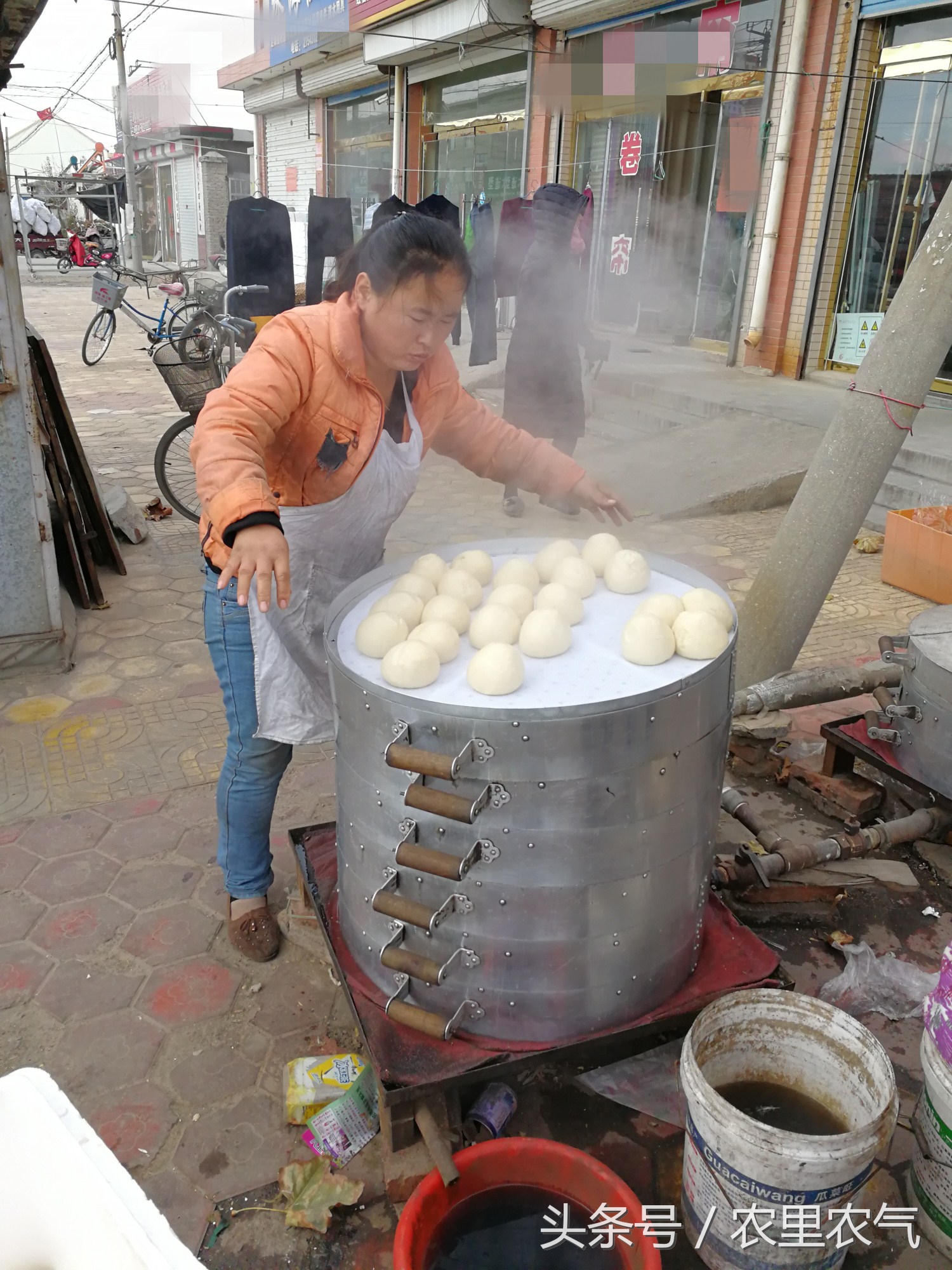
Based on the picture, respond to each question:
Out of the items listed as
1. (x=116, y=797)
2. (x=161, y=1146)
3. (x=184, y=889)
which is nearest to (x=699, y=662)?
(x=161, y=1146)

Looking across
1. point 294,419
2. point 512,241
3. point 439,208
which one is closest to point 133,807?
point 294,419

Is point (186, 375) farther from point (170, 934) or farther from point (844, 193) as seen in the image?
point (844, 193)

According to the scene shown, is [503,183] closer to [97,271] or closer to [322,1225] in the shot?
[97,271]

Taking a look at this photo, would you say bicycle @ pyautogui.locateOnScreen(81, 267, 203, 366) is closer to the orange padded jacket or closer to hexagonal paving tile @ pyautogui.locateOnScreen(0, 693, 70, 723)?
hexagonal paving tile @ pyautogui.locateOnScreen(0, 693, 70, 723)

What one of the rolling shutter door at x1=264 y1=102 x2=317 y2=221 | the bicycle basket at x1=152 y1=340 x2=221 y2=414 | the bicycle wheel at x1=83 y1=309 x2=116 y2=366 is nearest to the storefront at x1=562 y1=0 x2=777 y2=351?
the bicycle basket at x1=152 y1=340 x2=221 y2=414

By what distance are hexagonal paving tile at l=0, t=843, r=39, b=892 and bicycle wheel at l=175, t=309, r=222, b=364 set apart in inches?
168

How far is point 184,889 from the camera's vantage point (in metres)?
2.95

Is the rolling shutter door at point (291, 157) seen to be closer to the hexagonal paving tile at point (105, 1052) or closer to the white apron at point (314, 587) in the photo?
the white apron at point (314, 587)

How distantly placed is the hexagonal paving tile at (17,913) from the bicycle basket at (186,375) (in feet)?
14.2

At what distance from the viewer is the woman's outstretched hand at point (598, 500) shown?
2.62 m

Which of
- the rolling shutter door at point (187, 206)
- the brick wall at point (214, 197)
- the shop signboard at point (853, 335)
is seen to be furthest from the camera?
the rolling shutter door at point (187, 206)

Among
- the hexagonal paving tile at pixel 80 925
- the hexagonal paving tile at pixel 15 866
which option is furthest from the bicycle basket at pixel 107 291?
the hexagonal paving tile at pixel 80 925

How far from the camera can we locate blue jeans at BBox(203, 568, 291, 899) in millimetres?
2322

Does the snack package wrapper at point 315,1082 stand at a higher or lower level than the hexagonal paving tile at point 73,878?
higher
